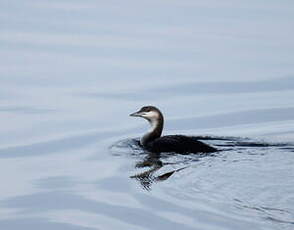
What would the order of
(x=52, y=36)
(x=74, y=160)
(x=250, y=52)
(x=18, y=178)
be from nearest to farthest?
1. (x=18, y=178)
2. (x=74, y=160)
3. (x=250, y=52)
4. (x=52, y=36)

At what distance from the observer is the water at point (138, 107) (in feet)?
42.7

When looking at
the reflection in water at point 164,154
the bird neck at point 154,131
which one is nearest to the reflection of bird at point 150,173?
the reflection in water at point 164,154

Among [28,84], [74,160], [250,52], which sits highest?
[250,52]

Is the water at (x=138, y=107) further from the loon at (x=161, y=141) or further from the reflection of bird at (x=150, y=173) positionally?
the loon at (x=161, y=141)

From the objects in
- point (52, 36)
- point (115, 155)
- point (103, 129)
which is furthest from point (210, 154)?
point (52, 36)

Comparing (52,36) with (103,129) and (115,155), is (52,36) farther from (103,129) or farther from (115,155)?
(115,155)

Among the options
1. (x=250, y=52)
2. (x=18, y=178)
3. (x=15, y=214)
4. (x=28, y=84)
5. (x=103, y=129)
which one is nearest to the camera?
(x=15, y=214)

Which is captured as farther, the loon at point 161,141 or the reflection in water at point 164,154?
the loon at point 161,141

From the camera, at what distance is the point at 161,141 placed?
55.3 ft

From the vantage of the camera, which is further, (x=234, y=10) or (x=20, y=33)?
(x=234, y=10)

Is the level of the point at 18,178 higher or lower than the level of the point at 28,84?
lower

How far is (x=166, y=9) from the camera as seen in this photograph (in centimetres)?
3184

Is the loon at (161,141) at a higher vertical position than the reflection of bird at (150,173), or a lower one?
higher

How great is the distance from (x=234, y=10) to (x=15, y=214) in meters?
18.9
